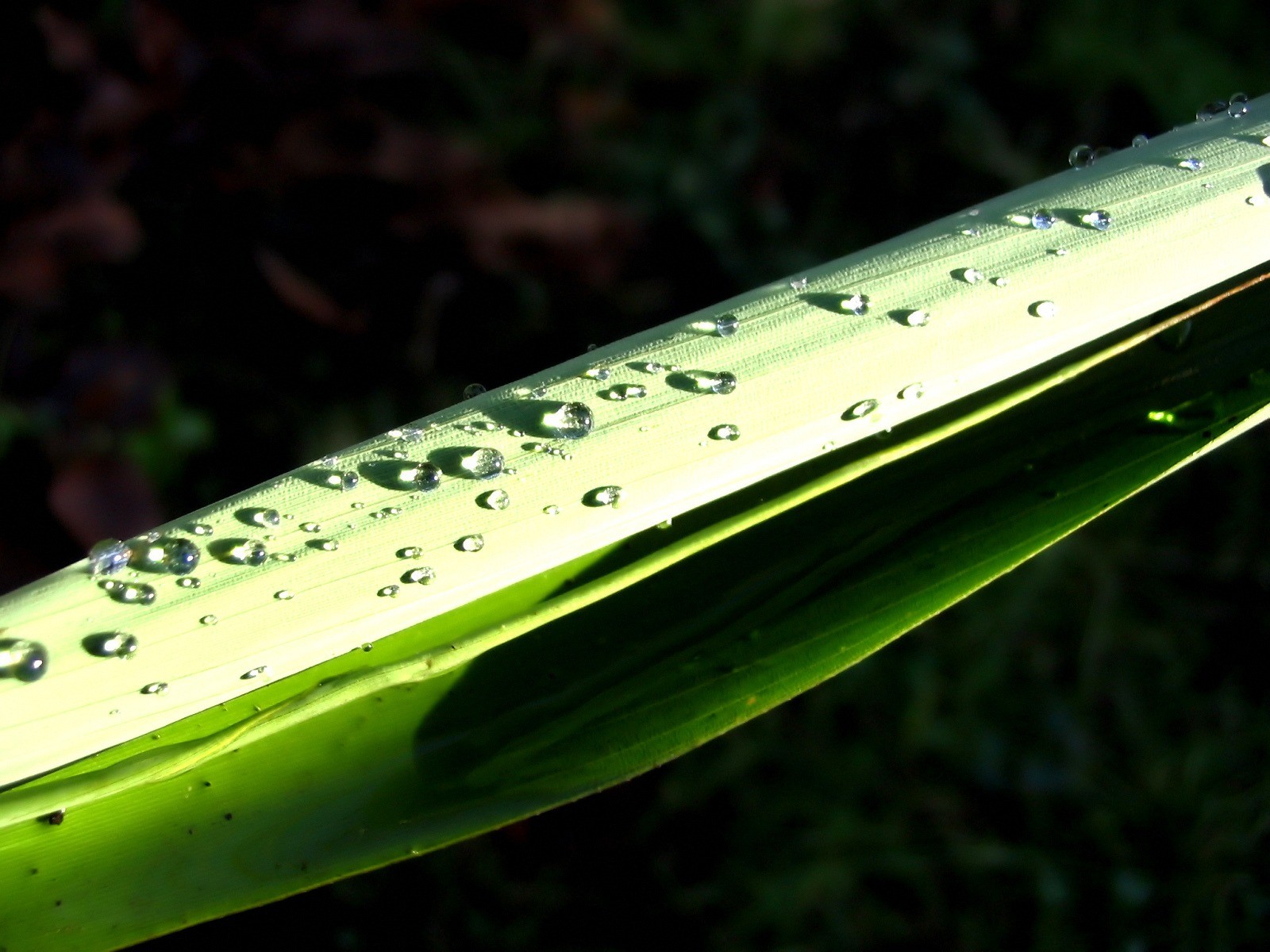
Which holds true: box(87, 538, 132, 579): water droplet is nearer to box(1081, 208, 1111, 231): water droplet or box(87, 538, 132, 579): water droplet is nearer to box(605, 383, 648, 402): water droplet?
box(605, 383, 648, 402): water droplet

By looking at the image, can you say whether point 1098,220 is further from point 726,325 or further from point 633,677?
point 633,677

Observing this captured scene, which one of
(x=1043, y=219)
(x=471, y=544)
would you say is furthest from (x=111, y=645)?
(x=1043, y=219)

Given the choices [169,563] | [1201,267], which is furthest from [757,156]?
[169,563]

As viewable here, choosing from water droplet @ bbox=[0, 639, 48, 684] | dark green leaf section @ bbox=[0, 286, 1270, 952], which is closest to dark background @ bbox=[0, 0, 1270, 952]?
dark green leaf section @ bbox=[0, 286, 1270, 952]

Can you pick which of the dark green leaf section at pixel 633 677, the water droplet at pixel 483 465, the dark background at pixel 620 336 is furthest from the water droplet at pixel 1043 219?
the dark background at pixel 620 336

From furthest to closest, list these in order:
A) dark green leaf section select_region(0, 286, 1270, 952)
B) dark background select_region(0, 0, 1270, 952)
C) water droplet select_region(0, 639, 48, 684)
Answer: dark background select_region(0, 0, 1270, 952) < dark green leaf section select_region(0, 286, 1270, 952) < water droplet select_region(0, 639, 48, 684)

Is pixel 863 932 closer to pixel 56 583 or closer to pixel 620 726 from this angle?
pixel 620 726

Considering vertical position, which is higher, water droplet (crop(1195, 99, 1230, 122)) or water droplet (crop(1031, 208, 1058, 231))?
water droplet (crop(1195, 99, 1230, 122))
